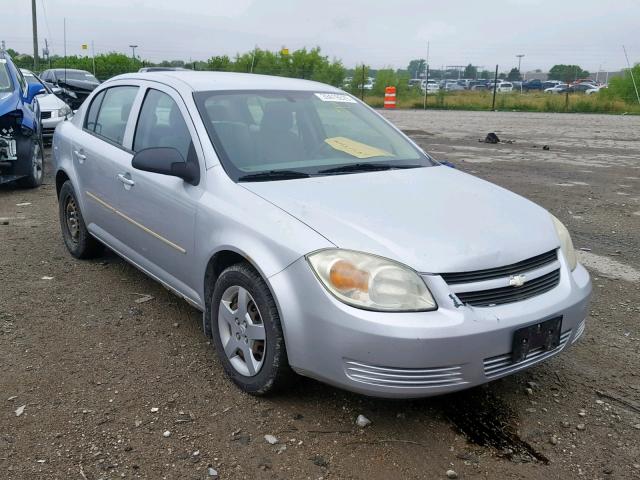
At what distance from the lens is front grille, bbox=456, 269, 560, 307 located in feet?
9.11

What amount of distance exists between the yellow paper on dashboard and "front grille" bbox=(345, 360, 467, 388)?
1.64 meters

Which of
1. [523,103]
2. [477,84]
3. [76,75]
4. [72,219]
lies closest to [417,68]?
[523,103]

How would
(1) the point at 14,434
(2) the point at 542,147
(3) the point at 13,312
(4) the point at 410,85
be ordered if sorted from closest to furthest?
(1) the point at 14,434 → (3) the point at 13,312 → (2) the point at 542,147 → (4) the point at 410,85

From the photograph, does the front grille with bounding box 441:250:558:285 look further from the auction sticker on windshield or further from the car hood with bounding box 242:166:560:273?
the auction sticker on windshield

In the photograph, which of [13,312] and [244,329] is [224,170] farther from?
[13,312]

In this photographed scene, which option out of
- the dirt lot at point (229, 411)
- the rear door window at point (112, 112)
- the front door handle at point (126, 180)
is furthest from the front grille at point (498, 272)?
the rear door window at point (112, 112)

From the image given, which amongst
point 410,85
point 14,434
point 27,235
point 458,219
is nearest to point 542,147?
point 27,235

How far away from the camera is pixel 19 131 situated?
839cm

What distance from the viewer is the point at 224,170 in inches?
138

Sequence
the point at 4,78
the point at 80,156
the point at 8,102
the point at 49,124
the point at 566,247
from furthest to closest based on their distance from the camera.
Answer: the point at 49,124
the point at 4,78
the point at 8,102
the point at 80,156
the point at 566,247

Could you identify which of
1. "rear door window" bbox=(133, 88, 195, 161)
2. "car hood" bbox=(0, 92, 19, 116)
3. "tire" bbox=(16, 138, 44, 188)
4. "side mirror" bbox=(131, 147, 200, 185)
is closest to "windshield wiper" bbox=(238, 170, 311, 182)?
"side mirror" bbox=(131, 147, 200, 185)

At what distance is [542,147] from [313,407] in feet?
41.4

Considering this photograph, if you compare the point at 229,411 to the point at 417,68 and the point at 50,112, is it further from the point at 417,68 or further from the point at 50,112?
the point at 417,68

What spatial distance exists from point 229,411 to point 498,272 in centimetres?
143
